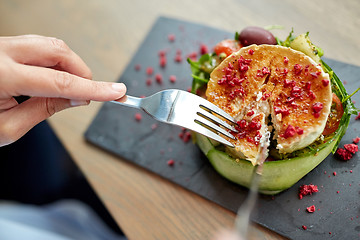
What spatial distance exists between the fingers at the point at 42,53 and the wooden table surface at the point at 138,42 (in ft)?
2.10

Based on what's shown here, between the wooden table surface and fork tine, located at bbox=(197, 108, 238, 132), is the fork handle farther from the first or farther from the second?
the wooden table surface

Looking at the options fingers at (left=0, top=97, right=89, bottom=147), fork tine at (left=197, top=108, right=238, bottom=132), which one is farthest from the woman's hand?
fork tine at (left=197, top=108, right=238, bottom=132)

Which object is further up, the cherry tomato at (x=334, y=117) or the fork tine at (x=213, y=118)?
the cherry tomato at (x=334, y=117)

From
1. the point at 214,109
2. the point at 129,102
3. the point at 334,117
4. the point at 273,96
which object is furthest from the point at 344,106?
the point at 129,102

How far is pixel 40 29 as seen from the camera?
263 cm

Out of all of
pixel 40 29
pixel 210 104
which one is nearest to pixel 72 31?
pixel 40 29

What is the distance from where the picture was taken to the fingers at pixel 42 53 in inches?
54.9

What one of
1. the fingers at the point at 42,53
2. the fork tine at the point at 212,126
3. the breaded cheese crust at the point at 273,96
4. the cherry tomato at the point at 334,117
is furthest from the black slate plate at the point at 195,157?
the fingers at the point at 42,53

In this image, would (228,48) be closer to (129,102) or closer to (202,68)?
(202,68)

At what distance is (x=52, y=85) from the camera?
1.33 meters

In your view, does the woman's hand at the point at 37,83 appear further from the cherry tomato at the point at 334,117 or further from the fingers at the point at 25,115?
the cherry tomato at the point at 334,117

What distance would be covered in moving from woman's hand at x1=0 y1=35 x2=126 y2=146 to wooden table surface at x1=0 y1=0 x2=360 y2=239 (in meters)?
0.62

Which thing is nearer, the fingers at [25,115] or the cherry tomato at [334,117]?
the fingers at [25,115]

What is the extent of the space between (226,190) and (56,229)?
51.4 inches
